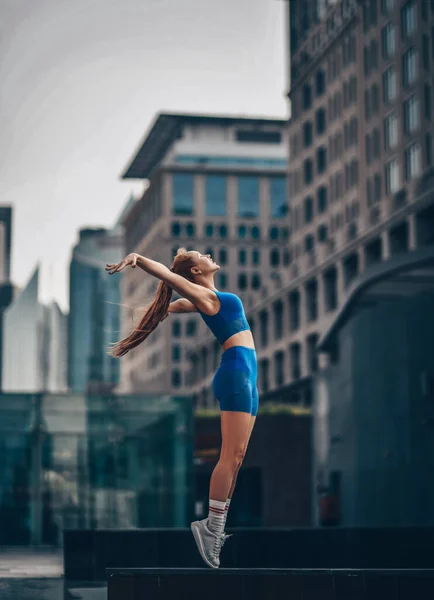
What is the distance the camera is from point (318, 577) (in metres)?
9.81

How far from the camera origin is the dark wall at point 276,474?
141 ft

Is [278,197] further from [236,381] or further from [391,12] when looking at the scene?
[236,381]

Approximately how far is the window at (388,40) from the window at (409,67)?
1929mm

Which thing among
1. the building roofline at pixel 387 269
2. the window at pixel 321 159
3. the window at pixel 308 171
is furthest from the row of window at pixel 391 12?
the building roofline at pixel 387 269

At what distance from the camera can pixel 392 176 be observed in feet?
199

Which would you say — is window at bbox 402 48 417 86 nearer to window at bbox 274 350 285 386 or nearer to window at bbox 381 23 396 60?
window at bbox 381 23 396 60

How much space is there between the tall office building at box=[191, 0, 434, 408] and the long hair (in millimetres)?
39957

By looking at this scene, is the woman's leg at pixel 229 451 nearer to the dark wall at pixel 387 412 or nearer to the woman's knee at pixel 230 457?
the woman's knee at pixel 230 457

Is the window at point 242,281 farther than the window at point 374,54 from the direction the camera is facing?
Yes

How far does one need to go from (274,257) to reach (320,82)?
139ft

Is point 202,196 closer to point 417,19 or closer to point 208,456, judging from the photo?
point 417,19

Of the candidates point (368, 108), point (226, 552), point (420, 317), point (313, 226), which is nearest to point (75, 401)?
point (420, 317)

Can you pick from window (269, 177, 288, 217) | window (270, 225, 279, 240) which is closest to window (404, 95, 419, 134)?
Result: window (270, 225, 279, 240)

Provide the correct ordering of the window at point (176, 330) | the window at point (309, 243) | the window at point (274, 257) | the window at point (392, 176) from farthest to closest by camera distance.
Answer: the window at point (176, 330), the window at point (274, 257), the window at point (309, 243), the window at point (392, 176)
